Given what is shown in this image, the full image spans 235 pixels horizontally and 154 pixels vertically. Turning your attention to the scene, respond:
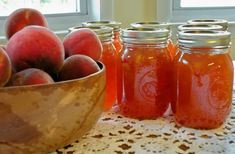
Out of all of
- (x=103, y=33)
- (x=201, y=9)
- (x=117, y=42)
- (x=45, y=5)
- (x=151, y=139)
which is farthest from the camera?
(x=201, y=9)

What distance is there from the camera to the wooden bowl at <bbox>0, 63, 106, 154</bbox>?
19.9 inches

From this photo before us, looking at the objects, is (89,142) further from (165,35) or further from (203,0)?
(203,0)

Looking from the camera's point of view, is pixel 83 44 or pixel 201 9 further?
pixel 201 9

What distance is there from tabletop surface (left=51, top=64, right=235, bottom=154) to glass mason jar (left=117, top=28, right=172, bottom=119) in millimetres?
26

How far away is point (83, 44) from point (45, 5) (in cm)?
A: 128

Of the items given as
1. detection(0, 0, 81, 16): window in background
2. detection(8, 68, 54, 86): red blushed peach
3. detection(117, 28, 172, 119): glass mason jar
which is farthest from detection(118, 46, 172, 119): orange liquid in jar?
detection(0, 0, 81, 16): window in background

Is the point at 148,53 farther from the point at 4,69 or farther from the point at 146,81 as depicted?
the point at 4,69

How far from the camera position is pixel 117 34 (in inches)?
34.7

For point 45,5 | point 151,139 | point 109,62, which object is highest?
point 45,5

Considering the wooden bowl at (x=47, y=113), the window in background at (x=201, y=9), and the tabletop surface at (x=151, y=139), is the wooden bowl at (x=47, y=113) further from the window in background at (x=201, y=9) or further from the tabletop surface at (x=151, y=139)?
the window in background at (x=201, y=9)

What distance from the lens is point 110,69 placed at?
2.57 ft

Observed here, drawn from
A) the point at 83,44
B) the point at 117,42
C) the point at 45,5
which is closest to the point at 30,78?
the point at 83,44

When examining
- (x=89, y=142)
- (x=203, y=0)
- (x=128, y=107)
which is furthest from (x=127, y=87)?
(x=203, y=0)

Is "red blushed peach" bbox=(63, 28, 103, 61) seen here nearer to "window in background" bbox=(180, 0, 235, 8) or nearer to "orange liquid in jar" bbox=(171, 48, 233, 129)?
"orange liquid in jar" bbox=(171, 48, 233, 129)
